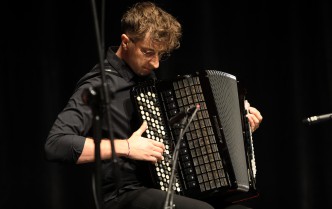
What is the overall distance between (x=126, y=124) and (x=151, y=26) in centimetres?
45

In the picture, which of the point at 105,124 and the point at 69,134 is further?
the point at 105,124

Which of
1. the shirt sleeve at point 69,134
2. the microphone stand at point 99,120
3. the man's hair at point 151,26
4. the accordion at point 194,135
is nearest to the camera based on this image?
the microphone stand at point 99,120

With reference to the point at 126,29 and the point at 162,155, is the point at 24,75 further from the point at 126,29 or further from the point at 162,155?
the point at 162,155

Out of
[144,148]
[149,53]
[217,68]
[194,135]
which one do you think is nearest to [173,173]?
[144,148]

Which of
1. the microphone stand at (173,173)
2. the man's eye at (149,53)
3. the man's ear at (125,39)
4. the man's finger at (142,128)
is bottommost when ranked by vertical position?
the microphone stand at (173,173)

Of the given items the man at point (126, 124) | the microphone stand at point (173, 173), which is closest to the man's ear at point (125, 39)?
the man at point (126, 124)

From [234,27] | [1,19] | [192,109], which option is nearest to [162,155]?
[192,109]

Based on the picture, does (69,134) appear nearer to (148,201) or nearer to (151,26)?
(148,201)

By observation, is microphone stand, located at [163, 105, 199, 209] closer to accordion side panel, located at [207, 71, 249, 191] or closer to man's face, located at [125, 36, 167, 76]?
accordion side panel, located at [207, 71, 249, 191]

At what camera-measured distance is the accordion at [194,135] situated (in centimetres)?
240

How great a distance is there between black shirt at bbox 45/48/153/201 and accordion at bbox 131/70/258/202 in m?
0.13

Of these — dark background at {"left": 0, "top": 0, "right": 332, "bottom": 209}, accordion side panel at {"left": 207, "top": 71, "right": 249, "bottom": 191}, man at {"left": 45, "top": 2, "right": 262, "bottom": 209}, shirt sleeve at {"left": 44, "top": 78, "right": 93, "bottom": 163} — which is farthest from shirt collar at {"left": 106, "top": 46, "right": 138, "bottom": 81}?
dark background at {"left": 0, "top": 0, "right": 332, "bottom": 209}

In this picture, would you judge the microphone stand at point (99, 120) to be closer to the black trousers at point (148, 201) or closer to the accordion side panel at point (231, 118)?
the black trousers at point (148, 201)

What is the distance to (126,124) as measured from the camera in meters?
2.50
